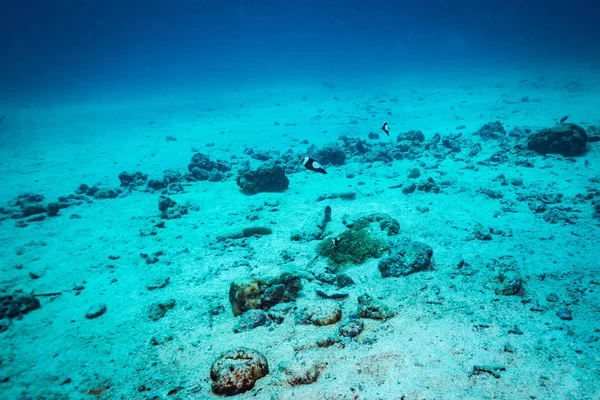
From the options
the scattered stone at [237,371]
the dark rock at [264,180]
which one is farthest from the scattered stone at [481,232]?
the dark rock at [264,180]

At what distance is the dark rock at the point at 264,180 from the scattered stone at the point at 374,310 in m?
8.03

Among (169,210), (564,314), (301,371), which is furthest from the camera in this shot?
(169,210)

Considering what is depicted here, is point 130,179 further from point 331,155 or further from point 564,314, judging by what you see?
point 564,314

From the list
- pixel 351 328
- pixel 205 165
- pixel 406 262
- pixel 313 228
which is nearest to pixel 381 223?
pixel 313 228

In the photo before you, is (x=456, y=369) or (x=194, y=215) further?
(x=194, y=215)

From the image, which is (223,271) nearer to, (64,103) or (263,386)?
(263,386)

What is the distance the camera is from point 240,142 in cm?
2339

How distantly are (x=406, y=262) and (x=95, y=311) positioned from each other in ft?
22.4

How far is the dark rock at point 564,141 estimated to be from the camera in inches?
489

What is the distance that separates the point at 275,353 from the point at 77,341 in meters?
3.83

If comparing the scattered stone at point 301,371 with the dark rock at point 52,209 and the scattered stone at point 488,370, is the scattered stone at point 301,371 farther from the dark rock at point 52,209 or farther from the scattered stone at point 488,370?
the dark rock at point 52,209

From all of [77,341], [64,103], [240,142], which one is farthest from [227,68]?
[77,341]

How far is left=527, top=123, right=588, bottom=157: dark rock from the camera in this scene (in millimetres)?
12430

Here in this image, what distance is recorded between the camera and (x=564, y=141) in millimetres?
12500
